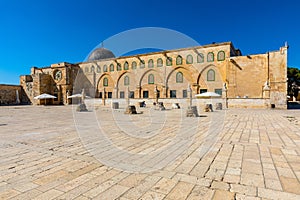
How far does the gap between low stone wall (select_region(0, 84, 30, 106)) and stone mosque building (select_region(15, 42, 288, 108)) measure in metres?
0.98

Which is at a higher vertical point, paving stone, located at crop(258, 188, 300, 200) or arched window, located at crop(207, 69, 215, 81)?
arched window, located at crop(207, 69, 215, 81)

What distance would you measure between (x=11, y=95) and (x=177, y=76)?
30183 mm

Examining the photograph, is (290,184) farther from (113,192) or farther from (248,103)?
(248,103)

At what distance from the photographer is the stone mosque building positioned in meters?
20.7

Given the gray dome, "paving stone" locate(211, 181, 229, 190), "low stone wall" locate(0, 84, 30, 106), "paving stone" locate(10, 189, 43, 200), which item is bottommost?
"paving stone" locate(211, 181, 229, 190)

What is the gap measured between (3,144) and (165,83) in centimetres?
2470

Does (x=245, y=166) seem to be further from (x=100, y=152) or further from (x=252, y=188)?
(x=100, y=152)

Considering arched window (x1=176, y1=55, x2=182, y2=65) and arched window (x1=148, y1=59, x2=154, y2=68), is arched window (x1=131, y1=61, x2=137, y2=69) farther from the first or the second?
arched window (x1=176, y1=55, x2=182, y2=65)

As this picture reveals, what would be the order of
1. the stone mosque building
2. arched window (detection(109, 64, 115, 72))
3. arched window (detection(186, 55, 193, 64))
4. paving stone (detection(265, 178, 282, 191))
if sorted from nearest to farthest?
paving stone (detection(265, 178, 282, 191))
the stone mosque building
arched window (detection(186, 55, 193, 64))
arched window (detection(109, 64, 115, 72))

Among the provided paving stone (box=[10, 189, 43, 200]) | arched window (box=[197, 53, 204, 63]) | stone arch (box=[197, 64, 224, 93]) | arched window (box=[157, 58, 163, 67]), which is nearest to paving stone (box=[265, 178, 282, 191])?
paving stone (box=[10, 189, 43, 200])

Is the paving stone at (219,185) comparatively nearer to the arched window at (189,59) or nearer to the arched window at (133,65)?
the arched window at (189,59)

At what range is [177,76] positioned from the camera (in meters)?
27.2

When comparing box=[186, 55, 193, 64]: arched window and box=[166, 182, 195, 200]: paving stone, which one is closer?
box=[166, 182, 195, 200]: paving stone

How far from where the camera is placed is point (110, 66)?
32.8 metres
